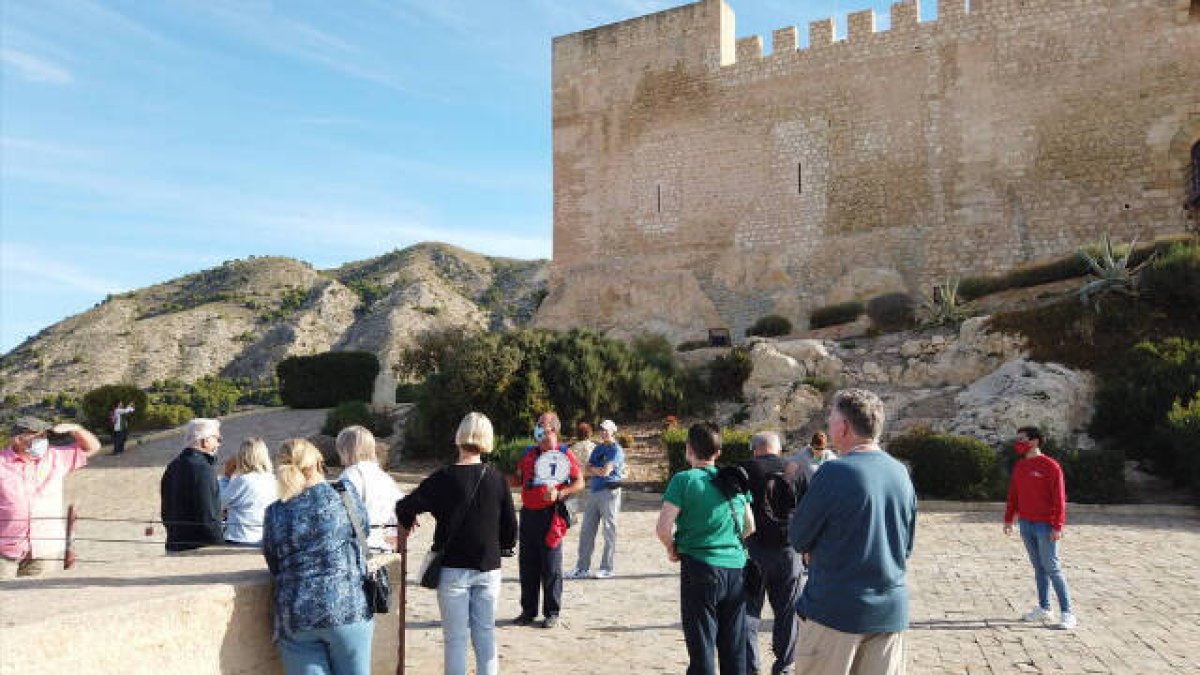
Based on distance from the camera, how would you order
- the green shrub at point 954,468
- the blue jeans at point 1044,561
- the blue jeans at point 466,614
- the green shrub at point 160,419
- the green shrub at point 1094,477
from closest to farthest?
the blue jeans at point 466,614, the blue jeans at point 1044,561, the green shrub at point 1094,477, the green shrub at point 954,468, the green shrub at point 160,419

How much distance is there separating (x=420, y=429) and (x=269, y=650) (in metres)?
14.3

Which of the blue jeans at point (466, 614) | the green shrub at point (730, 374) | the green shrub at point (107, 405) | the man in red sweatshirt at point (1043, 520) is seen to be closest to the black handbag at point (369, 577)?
the blue jeans at point (466, 614)

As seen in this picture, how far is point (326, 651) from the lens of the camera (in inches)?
141

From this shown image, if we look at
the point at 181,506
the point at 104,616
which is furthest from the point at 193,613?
the point at 181,506

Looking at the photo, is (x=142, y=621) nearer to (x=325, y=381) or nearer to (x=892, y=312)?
(x=892, y=312)

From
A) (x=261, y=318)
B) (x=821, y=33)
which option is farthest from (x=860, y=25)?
(x=261, y=318)

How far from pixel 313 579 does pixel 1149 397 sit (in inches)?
510

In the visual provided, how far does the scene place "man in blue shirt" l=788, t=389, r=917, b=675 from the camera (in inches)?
127

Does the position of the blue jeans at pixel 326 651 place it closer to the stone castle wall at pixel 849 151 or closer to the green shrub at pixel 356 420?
the green shrub at pixel 356 420

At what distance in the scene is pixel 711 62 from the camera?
82.6 feet

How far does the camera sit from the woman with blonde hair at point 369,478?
4641mm

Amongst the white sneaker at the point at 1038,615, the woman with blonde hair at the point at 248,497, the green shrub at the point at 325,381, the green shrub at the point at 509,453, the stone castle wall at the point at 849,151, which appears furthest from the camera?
the green shrub at the point at 325,381

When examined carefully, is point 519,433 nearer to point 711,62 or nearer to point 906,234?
point 906,234

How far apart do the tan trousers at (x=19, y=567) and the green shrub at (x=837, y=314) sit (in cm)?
1837
